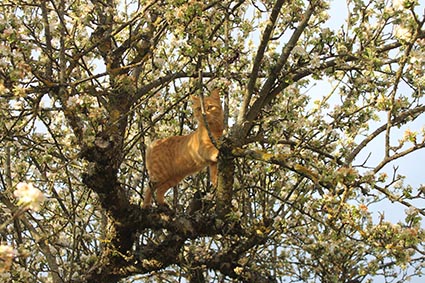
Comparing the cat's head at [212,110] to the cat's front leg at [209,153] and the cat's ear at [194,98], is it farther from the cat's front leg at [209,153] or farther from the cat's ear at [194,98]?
the cat's front leg at [209,153]

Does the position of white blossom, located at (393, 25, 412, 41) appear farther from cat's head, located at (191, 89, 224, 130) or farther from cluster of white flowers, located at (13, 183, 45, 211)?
cluster of white flowers, located at (13, 183, 45, 211)

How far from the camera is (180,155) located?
6.26 meters

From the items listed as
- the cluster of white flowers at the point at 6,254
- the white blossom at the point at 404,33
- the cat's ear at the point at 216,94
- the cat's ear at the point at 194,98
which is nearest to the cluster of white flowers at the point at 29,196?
the cluster of white flowers at the point at 6,254

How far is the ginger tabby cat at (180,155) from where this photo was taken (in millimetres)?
6191

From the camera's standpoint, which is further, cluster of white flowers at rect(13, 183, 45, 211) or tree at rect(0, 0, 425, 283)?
tree at rect(0, 0, 425, 283)

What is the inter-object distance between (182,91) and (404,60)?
379 cm

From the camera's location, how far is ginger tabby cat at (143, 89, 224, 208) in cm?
619

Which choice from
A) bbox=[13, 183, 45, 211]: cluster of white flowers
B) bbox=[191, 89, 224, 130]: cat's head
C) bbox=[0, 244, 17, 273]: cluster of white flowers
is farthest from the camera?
bbox=[191, 89, 224, 130]: cat's head

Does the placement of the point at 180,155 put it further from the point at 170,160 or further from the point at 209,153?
the point at 209,153

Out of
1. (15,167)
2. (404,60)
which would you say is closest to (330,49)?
(404,60)

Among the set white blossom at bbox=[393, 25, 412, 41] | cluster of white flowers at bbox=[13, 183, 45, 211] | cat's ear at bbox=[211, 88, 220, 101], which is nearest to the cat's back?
cat's ear at bbox=[211, 88, 220, 101]

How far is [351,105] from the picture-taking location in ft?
22.1

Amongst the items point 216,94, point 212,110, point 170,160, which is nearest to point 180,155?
point 170,160

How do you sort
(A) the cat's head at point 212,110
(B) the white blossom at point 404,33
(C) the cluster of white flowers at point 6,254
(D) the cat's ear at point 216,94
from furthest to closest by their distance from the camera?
1. (D) the cat's ear at point 216,94
2. (A) the cat's head at point 212,110
3. (B) the white blossom at point 404,33
4. (C) the cluster of white flowers at point 6,254
